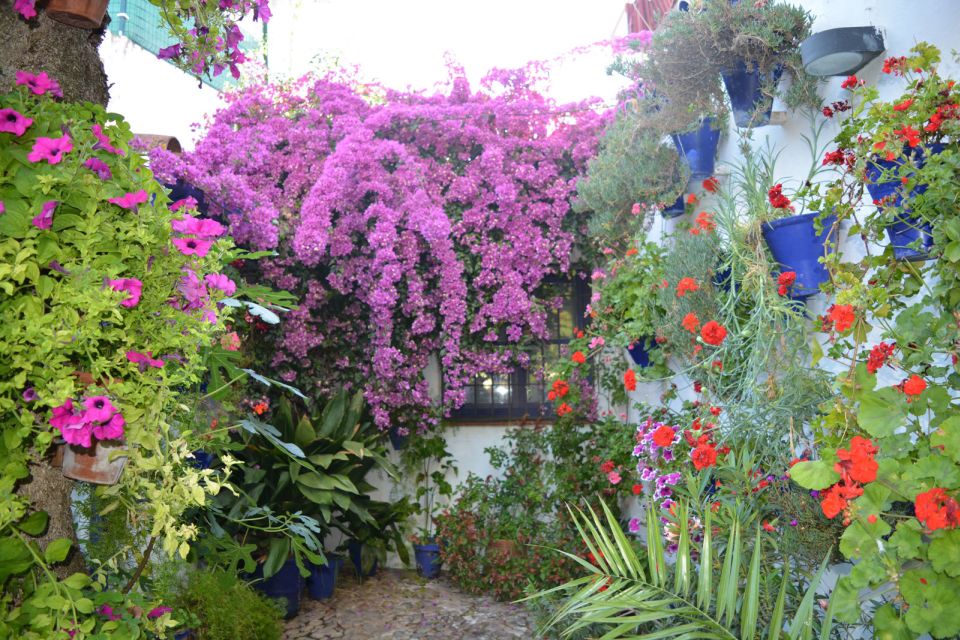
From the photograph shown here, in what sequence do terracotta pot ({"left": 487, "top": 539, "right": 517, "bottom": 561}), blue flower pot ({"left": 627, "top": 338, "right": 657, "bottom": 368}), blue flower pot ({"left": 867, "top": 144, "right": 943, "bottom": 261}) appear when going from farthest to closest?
terracotta pot ({"left": 487, "top": 539, "right": 517, "bottom": 561}), blue flower pot ({"left": 627, "top": 338, "right": 657, "bottom": 368}), blue flower pot ({"left": 867, "top": 144, "right": 943, "bottom": 261})

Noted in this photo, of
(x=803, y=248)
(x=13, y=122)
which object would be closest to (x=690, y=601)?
(x=803, y=248)

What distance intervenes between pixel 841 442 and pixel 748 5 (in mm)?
1678

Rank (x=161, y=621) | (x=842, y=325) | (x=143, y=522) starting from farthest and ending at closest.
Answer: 1. (x=842, y=325)
2. (x=143, y=522)
3. (x=161, y=621)

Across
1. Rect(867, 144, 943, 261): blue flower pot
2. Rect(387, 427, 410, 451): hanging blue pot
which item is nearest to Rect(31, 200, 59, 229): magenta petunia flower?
Rect(867, 144, 943, 261): blue flower pot

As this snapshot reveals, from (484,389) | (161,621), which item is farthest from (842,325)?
(484,389)

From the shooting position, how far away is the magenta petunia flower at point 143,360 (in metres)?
1.36

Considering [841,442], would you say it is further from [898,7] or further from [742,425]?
[898,7]

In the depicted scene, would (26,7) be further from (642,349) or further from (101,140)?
(642,349)

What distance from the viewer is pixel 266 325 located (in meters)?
5.55

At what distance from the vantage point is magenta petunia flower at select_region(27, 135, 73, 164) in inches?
49.3

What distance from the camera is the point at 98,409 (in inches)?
50.1

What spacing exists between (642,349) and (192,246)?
2989 millimetres

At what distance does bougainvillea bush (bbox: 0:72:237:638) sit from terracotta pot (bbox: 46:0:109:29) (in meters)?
0.18

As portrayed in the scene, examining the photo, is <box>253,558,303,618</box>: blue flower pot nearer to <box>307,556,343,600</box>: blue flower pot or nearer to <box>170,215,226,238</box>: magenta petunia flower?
<box>307,556,343,600</box>: blue flower pot
